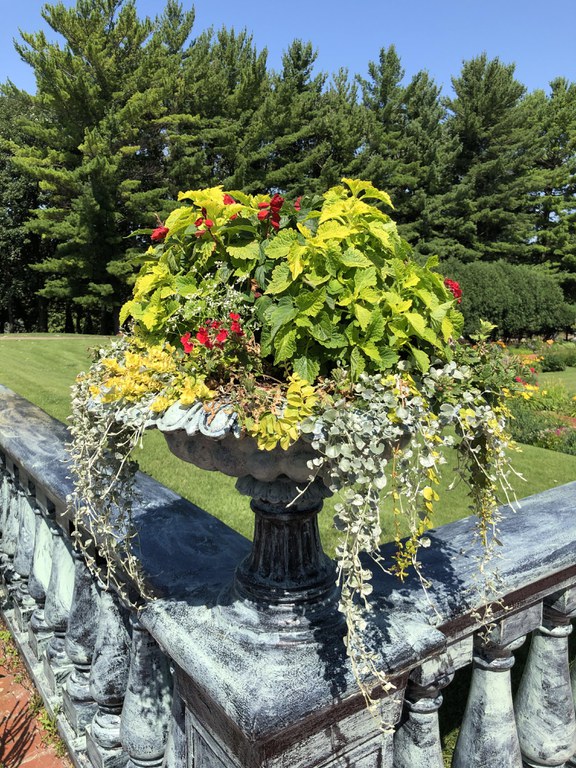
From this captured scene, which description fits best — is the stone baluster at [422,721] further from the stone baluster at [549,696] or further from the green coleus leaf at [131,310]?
the green coleus leaf at [131,310]

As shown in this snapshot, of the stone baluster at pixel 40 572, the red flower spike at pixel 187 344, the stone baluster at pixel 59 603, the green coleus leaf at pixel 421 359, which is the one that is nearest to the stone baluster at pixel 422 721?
the green coleus leaf at pixel 421 359

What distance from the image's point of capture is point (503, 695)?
152cm

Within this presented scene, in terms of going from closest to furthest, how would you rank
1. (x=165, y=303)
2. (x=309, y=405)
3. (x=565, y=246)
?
(x=309, y=405), (x=165, y=303), (x=565, y=246)

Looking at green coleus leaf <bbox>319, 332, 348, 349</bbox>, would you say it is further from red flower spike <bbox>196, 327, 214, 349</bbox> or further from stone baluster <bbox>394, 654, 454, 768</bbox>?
stone baluster <bbox>394, 654, 454, 768</bbox>

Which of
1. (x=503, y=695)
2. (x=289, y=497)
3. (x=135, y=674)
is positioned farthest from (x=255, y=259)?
(x=503, y=695)

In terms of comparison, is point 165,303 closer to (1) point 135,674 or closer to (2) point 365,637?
(2) point 365,637

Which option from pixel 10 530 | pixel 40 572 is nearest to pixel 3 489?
pixel 10 530

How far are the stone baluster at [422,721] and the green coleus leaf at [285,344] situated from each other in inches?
33.1

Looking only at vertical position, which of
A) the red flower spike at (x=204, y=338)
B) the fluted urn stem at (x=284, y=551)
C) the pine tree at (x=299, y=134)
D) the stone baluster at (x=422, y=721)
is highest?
the pine tree at (x=299, y=134)

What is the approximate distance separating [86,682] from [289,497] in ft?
4.04

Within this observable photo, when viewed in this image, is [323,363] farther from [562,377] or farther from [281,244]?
[562,377]

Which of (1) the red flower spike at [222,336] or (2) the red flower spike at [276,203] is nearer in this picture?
(1) the red flower spike at [222,336]

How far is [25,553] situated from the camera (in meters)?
2.62

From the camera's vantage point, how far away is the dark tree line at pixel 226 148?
2106 cm
